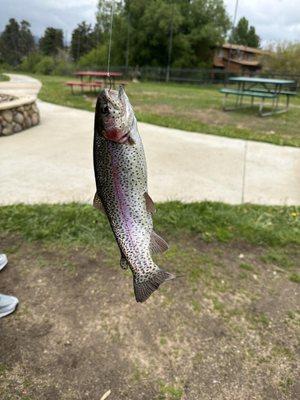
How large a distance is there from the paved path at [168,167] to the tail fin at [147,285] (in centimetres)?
352

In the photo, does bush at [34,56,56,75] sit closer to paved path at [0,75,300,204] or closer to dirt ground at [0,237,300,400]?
paved path at [0,75,300,204]

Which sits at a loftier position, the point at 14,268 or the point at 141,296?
the point at 141,296

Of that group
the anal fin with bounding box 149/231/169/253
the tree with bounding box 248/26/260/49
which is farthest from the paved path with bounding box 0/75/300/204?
the tree with bounding box 248/26/260/49

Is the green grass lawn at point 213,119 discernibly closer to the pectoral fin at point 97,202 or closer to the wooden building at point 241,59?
the pectoral fin at point 97,202

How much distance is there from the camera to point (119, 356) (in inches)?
102

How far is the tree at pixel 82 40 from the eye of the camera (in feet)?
193

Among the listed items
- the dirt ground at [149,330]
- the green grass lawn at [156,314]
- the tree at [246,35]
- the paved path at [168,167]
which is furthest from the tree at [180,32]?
the dirt ground at [149,330]

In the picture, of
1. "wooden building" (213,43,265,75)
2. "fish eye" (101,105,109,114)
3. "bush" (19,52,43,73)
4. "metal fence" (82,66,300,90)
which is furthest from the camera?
"bush" (19,52,43,73)

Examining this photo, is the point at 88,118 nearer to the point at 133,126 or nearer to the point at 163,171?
the point at 163,171

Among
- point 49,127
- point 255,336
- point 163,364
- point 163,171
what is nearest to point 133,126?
point 163,364

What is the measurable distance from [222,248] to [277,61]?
30074 mm

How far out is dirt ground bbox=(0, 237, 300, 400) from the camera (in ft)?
7.95

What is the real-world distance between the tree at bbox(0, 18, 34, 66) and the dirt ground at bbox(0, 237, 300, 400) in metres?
69.2

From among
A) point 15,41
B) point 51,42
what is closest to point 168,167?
point 51,42
